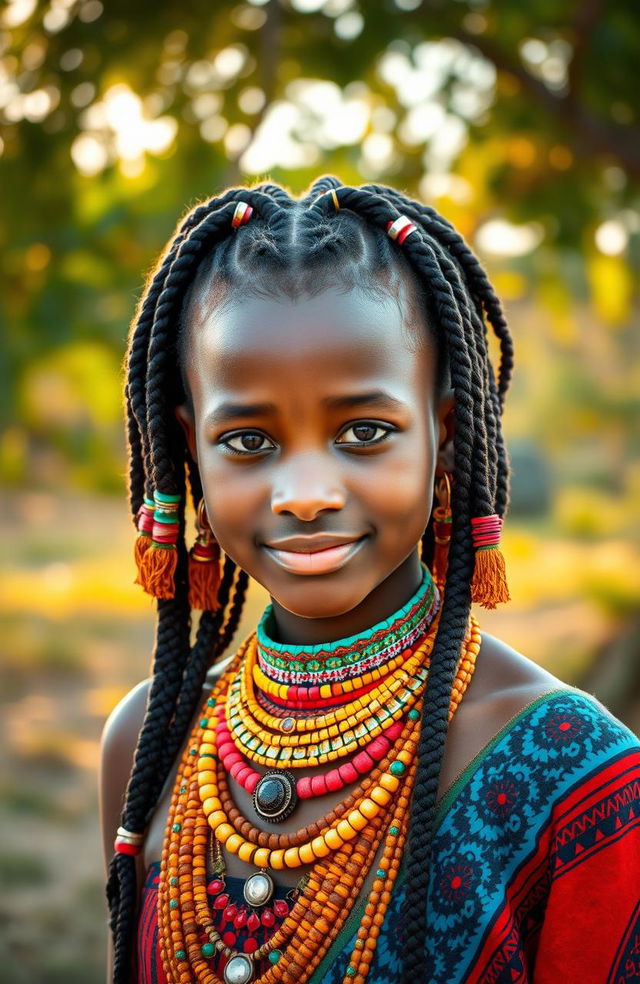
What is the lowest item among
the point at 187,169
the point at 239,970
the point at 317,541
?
the point at 239,970

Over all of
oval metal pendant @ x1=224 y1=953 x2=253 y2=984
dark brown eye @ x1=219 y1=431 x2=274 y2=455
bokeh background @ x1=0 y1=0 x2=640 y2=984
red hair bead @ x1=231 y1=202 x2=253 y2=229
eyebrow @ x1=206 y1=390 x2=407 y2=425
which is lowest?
oval metal pendant @ x1=224 y1=953 x2=253 y2=984

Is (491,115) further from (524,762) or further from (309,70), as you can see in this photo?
(524,762)

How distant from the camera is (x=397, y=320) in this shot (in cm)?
175

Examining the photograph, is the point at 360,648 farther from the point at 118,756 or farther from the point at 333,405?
the point at 118,756

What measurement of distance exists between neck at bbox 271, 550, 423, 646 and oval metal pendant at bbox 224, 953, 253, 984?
0.55 metres

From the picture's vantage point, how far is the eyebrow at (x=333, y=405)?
1673mm

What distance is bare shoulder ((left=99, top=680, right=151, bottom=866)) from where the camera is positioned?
7.23 feet

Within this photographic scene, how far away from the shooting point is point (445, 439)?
1.91m

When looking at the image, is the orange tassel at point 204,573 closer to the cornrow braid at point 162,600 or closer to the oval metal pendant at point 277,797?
the cornrow braid at point 162,600

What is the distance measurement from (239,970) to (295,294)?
1132 millimetres

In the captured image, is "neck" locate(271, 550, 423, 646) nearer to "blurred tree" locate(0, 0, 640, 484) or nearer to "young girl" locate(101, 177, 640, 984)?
"young girl" locate(101, 177, 640, 984)

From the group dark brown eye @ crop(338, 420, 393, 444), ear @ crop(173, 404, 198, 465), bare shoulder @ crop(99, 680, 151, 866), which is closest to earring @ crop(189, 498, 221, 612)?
ear @ crop(173, 404, 198, 465)

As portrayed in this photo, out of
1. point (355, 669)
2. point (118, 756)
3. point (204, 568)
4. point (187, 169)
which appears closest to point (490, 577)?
point (355, 669)

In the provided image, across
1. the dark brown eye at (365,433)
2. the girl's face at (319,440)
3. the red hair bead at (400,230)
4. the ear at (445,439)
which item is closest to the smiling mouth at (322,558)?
the girl's face at (319,440)
